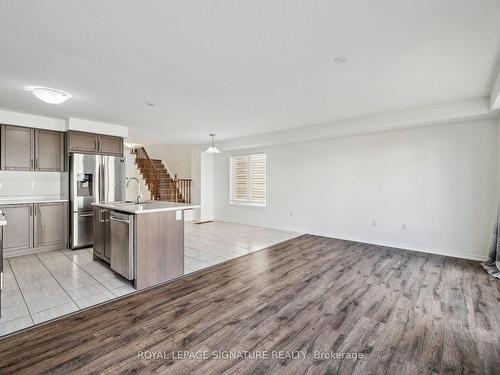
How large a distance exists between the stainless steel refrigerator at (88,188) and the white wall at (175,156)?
4669 mm

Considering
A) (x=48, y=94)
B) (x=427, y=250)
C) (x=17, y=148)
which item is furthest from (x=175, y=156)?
(x=427, y=250)

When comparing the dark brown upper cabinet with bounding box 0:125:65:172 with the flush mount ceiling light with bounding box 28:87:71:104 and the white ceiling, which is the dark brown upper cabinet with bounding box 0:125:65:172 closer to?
the white ceiling

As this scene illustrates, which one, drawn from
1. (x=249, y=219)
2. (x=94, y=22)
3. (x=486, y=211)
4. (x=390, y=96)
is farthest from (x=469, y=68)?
(x=249, y=219)

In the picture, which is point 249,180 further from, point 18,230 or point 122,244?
point 18,230

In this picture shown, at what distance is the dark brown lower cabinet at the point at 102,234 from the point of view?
144 inches

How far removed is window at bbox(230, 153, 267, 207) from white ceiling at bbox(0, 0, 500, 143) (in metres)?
3.19

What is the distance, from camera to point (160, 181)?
978 centimetres

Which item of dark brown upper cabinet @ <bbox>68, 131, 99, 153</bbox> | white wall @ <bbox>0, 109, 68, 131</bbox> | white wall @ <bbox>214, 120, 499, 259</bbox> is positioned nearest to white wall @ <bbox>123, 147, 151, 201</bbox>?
dark brown upper cabinet @ <bbox>68, 131, 99, 153</bbox>

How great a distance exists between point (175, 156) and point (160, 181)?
4.44ft

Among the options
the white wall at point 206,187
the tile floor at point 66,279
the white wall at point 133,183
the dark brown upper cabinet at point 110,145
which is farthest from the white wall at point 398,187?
the white wall at point 133,183

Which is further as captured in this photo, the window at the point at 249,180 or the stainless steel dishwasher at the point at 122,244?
the window at the point at 249,180

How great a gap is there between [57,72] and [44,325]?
2662 mm

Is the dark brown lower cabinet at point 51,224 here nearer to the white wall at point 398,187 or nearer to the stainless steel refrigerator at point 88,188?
the stainless steel refrigerator at point 88,188

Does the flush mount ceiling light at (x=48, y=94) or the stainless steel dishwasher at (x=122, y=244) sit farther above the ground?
A: the flush mount ceiling light at (x=48, y=94)
